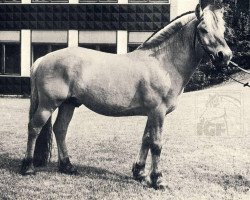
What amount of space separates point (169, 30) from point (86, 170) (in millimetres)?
2814

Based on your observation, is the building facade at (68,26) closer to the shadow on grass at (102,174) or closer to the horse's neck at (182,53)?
the shadow on grass at (102,174)

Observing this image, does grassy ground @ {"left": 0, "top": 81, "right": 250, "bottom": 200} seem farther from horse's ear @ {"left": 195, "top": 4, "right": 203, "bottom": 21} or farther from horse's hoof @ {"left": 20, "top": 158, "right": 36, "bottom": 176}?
horse's ear @ {"left": 195, "top": 4, "right": 203, "bottom": 21}

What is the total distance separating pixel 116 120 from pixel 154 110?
8.95m

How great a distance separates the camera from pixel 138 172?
25.5 ft

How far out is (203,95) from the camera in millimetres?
21281

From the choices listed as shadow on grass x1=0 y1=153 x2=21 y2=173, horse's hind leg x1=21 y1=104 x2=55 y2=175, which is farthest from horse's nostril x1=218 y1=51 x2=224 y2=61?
shadow on grass x1=0 y1=153 x2=21 y2=173

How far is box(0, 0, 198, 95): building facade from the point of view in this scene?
26.3 metres

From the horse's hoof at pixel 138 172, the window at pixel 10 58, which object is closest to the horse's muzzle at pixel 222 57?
the horse's hoof at pixel 138 172

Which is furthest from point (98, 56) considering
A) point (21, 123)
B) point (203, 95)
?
point (203, 95)

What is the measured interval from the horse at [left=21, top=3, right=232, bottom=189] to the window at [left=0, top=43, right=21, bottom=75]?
20653 millimetres

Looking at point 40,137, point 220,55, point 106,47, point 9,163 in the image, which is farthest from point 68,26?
point 220,55

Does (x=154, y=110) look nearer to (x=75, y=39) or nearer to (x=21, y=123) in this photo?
(x=21, y=123)

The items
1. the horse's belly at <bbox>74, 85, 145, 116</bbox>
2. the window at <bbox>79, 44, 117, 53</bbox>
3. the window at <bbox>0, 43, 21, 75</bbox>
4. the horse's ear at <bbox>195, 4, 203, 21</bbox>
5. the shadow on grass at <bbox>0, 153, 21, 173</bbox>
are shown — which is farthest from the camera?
the window at <bbox>0, 43, 21, 75</bbox>

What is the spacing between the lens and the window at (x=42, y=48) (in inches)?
1075
